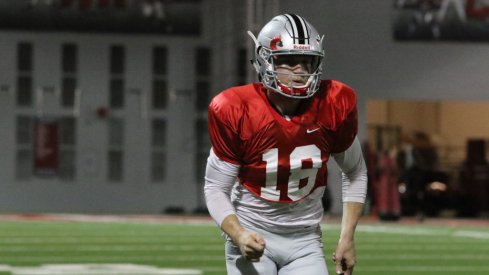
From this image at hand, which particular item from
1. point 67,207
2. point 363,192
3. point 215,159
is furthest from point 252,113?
point 67,207

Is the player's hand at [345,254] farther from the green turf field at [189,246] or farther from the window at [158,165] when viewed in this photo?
the window at [158,165]

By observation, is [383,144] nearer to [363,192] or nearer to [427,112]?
[427,112]

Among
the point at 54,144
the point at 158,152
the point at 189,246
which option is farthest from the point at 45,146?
the point at 189,246

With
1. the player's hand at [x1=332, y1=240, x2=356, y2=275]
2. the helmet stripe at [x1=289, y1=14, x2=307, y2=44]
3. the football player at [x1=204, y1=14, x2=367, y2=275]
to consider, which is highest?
the helmet stripe at [x1=289, y1=14, x2=307, y2=44]

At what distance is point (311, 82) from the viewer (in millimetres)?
5195

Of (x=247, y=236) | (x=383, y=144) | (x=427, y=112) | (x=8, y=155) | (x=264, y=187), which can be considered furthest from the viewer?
(x=427, y=112)

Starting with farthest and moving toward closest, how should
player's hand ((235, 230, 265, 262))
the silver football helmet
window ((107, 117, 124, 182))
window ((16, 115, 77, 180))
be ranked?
1. window ((107, 117, 124, 182))
2. window ((16, 115, 77, 180))
3. the silver football helmet
4. player's hand ((235, 230, 265, 262))

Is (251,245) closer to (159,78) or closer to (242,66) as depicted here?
(242,66)

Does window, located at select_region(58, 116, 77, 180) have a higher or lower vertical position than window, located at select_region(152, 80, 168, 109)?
lower

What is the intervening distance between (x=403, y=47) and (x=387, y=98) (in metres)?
1.18

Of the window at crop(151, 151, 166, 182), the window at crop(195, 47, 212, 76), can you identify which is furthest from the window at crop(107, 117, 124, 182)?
the window at crop(195, 47, 212, 76)

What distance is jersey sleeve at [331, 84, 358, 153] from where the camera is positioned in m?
5.39

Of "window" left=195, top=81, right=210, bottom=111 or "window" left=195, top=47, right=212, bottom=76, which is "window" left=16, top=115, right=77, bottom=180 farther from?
"window" left=195, top=47, right=212, bottom=76

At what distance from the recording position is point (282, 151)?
5305 mm
